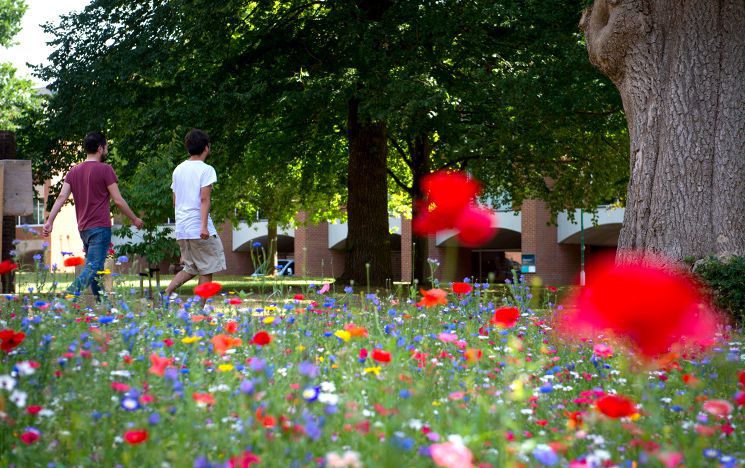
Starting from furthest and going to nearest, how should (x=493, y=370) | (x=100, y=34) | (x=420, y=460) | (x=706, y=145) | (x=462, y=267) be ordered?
(x=462, y=267) < (x=100, y=34) < (x=706, y=145) < (x=493, y=370) < (x=420, y=460)

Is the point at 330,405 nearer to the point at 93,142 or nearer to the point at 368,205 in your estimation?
the point at 93,142

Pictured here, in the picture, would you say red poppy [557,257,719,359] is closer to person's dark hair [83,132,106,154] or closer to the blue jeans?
the blue jeans

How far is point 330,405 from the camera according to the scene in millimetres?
2908

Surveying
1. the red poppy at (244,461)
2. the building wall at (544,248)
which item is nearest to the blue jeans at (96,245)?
the red poppy at (244,461)

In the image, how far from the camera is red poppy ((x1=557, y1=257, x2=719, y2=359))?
257 inches

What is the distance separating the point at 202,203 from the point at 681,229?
442cm

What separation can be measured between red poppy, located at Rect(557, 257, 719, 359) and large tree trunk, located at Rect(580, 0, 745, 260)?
0.94 feet

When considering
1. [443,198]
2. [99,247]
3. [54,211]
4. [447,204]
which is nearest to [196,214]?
[99,247]

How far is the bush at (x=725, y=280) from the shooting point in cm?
764

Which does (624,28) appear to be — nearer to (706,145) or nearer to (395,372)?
(706,145)

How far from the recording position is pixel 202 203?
775 centimetres

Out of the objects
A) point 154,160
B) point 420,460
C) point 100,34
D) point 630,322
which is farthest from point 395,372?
point 100,34

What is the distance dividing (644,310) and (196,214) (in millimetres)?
3993

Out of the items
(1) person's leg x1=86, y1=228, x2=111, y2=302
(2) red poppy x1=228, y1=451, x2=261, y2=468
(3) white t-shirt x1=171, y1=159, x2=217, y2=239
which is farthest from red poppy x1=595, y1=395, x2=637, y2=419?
(1) person's leg x1=86, y1=228, x2=111, y2=302
